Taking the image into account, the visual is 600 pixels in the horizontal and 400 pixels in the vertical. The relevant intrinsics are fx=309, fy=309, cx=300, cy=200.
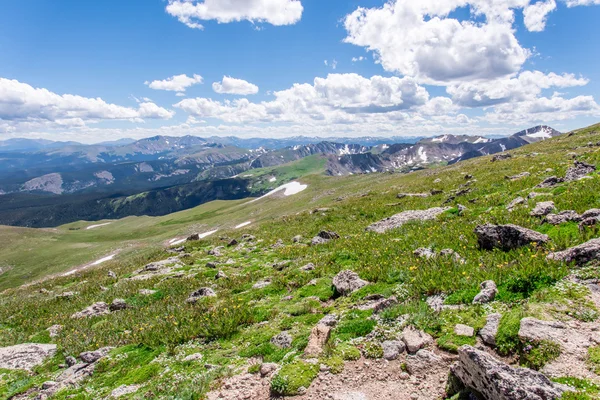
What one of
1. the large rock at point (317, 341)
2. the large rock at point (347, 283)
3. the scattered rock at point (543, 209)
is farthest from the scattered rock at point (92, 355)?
the scattered rock at point (543, 209)

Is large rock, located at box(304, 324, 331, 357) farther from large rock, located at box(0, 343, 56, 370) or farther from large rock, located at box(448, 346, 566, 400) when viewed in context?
large rock, located at box(0, 343, 56, 370)

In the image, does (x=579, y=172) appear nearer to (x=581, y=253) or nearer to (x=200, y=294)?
(x=581, y=253)

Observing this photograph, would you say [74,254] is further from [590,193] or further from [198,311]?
[590,193]

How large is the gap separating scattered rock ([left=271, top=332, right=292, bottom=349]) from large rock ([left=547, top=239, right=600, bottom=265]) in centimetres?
866

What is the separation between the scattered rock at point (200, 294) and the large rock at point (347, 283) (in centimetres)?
655

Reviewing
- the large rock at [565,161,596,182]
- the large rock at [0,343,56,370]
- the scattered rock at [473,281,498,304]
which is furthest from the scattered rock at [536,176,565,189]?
the large rock at [0,343,56,370]

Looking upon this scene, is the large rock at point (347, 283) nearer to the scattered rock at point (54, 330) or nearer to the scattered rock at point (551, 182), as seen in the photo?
the scattered rock at point (54, 330)

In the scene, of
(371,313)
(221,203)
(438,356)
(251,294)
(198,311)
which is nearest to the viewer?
(438,356)

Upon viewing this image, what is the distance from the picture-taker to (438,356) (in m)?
7.16

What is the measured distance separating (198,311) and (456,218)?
612 inches

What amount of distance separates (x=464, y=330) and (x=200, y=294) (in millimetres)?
12537

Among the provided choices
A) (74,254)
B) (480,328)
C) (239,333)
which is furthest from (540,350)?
(74,254)

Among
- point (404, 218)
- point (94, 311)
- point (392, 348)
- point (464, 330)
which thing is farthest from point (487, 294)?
point (94, 311)

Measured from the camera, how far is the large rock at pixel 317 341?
8.01m
